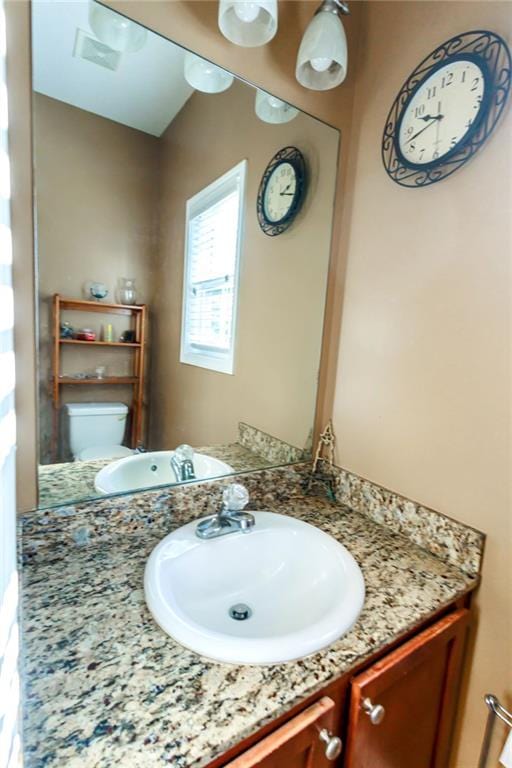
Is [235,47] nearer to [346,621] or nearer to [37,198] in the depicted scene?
[37,198]

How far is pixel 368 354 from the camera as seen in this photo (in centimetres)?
106

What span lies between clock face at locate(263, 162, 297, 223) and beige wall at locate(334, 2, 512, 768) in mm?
190

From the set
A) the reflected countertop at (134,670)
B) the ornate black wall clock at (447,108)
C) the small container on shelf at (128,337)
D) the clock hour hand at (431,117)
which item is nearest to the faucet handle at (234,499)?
the reflected countertop at (134,670)

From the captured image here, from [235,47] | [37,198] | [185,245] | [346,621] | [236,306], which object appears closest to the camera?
[346,621]

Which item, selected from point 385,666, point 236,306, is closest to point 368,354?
point 236,306

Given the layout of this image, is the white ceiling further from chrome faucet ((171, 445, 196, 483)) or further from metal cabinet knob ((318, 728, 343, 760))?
metal cabinet knob ((318, 728, 343, 760))

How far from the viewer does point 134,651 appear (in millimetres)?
542

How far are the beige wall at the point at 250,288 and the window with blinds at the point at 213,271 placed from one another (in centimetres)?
2

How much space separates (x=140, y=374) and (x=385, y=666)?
83 centimetres

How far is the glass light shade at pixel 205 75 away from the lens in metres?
0.86

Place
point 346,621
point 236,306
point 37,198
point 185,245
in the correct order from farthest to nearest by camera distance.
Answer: point 236,306 → point 185,245 → point 37,198 → point 346,621

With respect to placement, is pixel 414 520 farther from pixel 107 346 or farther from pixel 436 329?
pixel 107 346

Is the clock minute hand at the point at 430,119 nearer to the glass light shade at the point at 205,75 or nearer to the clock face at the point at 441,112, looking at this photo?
the clock face at the point at 441,112

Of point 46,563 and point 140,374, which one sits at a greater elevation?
point 140,374
